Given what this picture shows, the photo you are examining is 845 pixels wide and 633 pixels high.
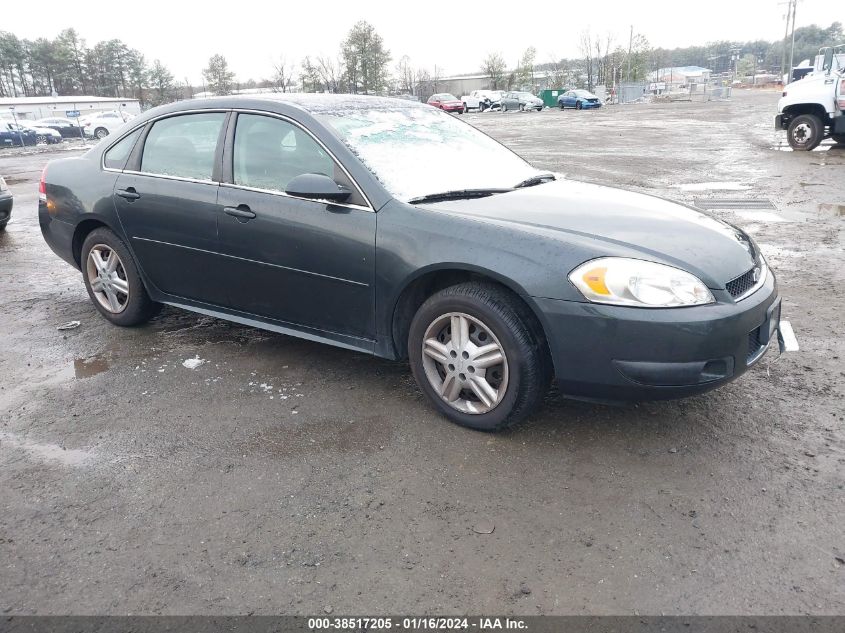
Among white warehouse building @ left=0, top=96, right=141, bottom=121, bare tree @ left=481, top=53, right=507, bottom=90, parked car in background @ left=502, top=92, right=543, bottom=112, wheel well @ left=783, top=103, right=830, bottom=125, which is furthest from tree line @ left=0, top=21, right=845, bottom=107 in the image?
wheel well @ left=783, top=103, right=830, bottom=125

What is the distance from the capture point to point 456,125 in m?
4.71

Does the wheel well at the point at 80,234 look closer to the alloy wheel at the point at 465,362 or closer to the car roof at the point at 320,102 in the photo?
the car roof at the point at 320,102

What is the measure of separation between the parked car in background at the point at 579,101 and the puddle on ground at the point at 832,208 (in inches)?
1661

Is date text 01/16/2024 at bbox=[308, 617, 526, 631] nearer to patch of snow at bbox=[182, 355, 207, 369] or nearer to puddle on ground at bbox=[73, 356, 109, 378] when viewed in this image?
patch of snow at bbox=[182, 355, 207, 369]

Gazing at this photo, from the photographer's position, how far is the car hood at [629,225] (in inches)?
124

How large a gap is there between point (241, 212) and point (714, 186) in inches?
362

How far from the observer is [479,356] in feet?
11.0

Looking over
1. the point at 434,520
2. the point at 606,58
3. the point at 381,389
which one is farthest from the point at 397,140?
the point at 606,58

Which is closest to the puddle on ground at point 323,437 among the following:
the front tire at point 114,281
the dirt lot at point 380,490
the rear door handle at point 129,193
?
the dirt lot at point 380,490

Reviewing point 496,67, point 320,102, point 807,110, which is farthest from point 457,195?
point 496,67

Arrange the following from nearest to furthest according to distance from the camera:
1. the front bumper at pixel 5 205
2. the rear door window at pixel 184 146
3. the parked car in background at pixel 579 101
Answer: the rear door window at pixel 184 146
the front bumper at pixel 5 205
the parked car in background at pixel 579 101

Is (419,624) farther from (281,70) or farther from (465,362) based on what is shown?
(281,70)

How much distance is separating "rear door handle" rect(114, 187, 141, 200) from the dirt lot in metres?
1.03

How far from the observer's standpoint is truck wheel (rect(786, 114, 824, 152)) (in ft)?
49.1
